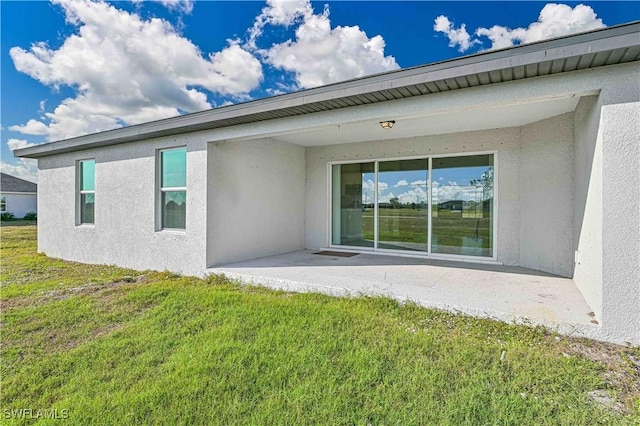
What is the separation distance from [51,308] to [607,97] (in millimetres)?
7853

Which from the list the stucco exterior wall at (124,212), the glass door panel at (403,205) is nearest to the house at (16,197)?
the stucco exterior wall at (124,212)

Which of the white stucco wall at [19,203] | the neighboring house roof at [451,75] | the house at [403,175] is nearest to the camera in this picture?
the neighboring house roof at [451,75]

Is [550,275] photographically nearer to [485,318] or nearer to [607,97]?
[485,318]

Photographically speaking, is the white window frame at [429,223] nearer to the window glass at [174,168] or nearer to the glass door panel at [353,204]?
the glass door panel at [353,204]

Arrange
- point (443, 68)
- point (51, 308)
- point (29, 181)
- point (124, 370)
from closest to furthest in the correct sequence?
point (124, 370)
point (443, 68)
point (51, 308)
point (29, 181)

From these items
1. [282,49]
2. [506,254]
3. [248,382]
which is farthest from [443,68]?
[282,49]

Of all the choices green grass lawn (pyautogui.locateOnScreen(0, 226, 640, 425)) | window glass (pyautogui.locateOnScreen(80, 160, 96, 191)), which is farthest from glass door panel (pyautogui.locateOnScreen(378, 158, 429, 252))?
window glass (pyautogui.locateOnScreen(80, 160, 96, 191))

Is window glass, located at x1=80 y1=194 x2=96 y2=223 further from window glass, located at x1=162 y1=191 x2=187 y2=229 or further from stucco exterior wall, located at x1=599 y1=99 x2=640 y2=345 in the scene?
stucco exterior wall, located at x1=599 y1=99 x2=640 y2=345

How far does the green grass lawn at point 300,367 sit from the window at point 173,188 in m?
2.64

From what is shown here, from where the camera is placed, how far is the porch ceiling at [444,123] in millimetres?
4906

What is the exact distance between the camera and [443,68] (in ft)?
12.2

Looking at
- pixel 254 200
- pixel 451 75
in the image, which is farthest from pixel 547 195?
pixel 254 200

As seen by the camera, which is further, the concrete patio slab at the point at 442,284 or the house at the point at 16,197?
the house at the point at 16,197

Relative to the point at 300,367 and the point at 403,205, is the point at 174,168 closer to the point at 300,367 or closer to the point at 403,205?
the point at 403,205
